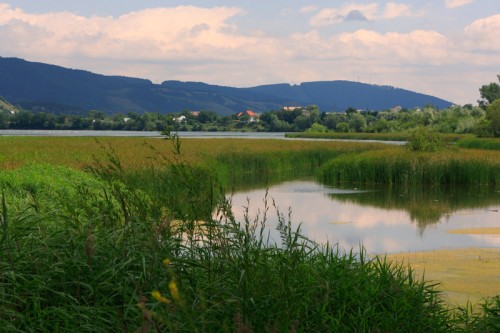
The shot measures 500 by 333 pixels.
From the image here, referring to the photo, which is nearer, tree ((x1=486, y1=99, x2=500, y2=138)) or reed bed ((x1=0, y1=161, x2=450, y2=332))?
reed bed ((x1=0, y1=161, x2=450, y2=332))

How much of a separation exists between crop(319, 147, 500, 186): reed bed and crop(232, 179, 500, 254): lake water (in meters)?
1.77

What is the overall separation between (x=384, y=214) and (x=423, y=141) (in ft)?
50.4

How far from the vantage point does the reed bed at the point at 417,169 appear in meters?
29.6

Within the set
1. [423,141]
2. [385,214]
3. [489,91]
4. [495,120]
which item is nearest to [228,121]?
[489,91]

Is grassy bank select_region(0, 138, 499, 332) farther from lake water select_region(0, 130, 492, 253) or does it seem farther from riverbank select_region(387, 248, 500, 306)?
lake water select_region(0, 130, 492, 253)

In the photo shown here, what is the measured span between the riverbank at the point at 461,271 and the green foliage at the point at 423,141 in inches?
829

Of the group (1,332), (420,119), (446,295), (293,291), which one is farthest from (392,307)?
(420,119)

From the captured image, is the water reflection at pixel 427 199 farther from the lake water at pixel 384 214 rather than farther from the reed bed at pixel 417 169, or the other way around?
the reed bed at pixel 417 169

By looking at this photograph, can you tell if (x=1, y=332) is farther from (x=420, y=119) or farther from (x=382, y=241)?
(x=420, y=119)

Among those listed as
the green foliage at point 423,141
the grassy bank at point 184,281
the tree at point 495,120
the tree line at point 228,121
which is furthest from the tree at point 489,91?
the grassy bank at point 184,281

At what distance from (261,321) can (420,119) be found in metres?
93.8

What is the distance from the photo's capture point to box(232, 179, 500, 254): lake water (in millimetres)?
16203

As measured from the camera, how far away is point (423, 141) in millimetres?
35406

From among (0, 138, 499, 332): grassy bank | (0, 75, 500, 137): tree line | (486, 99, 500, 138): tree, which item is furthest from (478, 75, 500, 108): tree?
(0, 138, 499, 332): grassy bank
